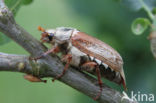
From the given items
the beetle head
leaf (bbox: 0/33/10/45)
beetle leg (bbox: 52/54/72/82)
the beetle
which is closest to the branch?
beetle leg (bbox: 52/54/72/82)

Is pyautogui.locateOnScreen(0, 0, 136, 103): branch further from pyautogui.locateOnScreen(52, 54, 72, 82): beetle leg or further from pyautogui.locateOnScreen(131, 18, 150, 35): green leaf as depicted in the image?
pyautogui.locateOnScreen(131, 18, 150, 35): green leaf

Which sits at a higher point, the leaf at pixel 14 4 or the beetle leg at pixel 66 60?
the leaf at pixel 14 4

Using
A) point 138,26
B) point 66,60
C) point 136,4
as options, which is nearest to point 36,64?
point 66,60

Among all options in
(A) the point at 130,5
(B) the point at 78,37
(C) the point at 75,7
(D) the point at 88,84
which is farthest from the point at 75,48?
(C) the point at 75,7

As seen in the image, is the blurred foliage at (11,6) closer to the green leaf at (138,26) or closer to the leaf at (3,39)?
the leaf at (3,39)

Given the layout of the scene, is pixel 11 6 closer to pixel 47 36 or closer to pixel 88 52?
pixel 47 36

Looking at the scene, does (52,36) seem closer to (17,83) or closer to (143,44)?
(143,44)

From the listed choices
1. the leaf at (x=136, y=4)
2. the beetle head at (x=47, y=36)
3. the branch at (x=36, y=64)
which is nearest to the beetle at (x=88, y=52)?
the beetle head at (x=47, y=36)
